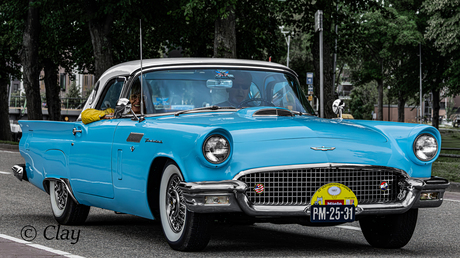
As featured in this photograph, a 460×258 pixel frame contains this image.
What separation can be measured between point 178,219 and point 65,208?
246cm

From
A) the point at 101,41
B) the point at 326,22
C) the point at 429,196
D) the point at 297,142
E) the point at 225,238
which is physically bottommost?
the point at 225,238

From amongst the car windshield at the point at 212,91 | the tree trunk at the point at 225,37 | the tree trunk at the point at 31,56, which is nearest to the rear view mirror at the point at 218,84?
the car windshield at the point at 212,91

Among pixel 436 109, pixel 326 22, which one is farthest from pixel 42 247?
pixel 436 109

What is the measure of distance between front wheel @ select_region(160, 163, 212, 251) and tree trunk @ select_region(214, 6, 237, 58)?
1343 cm

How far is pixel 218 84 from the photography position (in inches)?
269

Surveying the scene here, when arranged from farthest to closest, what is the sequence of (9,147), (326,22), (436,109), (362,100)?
1. (362,100)
2. (436,109)
3. (9,147)
4. (326,22)

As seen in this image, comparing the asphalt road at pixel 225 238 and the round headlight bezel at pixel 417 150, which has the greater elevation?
the round headlight bezel at pixel 417 150

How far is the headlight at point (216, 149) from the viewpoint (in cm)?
528

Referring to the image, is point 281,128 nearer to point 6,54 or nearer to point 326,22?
point 326,22

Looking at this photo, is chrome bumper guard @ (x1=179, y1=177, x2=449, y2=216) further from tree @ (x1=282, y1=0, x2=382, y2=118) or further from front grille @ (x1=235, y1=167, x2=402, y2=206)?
tree @ (x1=282, y1=0, x2=382, y2=118)

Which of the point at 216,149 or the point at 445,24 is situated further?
the point at 445,24

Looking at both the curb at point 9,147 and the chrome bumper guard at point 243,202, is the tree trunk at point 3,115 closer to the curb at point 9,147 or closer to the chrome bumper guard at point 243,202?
the curb at point 9,147

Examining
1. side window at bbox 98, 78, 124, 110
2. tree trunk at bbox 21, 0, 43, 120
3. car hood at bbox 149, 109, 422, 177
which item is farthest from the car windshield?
tree trunk at bbox 21, 0, 43, 120

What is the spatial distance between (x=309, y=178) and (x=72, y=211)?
10.3 ft
